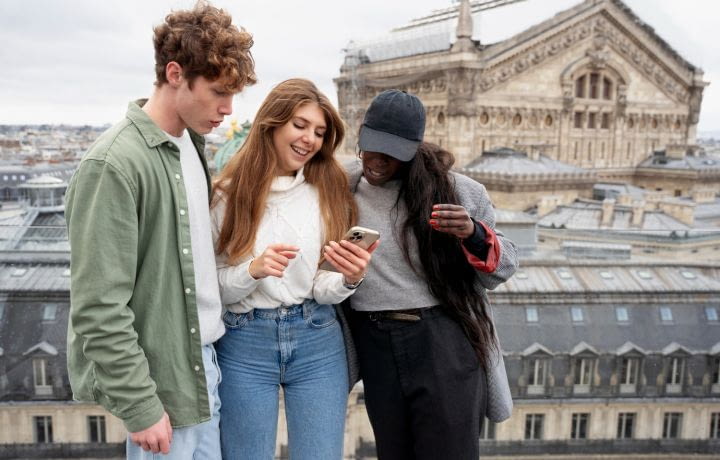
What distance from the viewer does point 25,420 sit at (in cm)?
870

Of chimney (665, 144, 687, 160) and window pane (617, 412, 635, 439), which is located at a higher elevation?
chimney (665, 144, 687, 160)

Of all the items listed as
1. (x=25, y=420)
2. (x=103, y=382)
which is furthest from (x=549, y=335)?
(x=103, y=382)

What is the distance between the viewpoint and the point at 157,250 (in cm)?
262

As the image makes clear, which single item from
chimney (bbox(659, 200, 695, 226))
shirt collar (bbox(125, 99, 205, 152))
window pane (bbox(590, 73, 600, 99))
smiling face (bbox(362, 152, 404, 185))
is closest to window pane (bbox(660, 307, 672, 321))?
smiling face (bbox(362, 152, 404, 185))

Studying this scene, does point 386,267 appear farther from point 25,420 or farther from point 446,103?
point 446,103

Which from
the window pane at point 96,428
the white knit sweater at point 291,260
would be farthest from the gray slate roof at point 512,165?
the white knit sweater at point 291,260

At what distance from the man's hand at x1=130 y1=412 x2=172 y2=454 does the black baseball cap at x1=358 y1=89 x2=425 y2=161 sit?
1374 millimetres

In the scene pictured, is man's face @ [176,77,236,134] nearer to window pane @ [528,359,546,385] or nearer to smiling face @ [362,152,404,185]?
smiling face @ [362,152,404,185]

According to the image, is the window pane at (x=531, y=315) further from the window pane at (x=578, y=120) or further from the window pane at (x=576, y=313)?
the window pane at (x=578, y=120)

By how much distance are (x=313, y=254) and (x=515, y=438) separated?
7.96m

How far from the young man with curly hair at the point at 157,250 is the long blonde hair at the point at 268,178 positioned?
148 mm

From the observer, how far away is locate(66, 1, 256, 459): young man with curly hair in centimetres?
244

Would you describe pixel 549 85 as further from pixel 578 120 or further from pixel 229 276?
pixel 229 276

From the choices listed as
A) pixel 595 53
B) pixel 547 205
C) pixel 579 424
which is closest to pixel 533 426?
pixel 579 424
